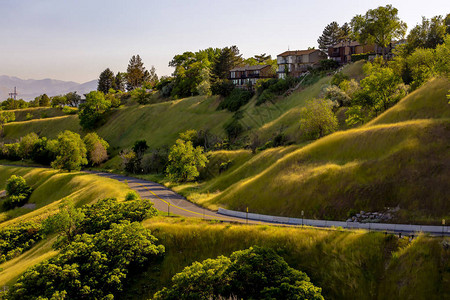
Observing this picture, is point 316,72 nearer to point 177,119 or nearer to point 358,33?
point 358,33

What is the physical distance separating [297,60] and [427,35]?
131 ft

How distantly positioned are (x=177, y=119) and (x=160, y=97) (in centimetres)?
3717

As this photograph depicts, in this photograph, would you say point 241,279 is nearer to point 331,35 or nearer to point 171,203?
point 171,203

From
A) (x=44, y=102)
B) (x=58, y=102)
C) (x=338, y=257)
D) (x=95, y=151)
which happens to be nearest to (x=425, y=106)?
(x=338, y=257)

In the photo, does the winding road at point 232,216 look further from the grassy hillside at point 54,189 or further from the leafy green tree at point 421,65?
the leafy green tree at point 421,65

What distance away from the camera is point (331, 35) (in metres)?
125

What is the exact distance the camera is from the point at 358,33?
8169 centimetres

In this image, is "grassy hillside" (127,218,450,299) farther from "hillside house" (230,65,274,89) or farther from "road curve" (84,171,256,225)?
"hillside house" (230,65,274,89)

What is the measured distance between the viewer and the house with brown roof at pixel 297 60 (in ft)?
328

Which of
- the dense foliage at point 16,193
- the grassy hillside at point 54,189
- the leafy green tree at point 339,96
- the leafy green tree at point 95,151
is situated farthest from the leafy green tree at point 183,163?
the leafy green tree at point 95,151

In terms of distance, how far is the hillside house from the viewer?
357 feet

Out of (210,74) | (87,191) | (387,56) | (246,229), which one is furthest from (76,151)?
(387,56)

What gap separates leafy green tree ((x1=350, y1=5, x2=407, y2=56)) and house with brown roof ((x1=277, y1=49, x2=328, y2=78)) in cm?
2104

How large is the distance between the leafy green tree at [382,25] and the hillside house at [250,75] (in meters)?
35.6
